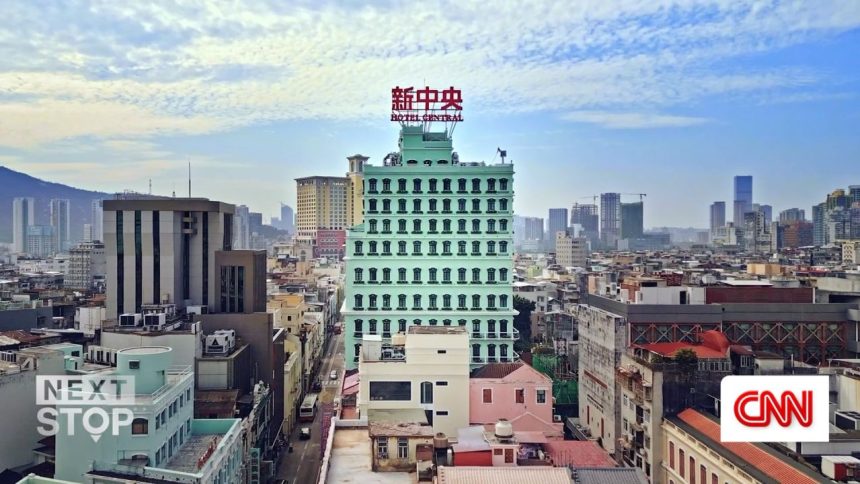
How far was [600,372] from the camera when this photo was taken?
38438 mm

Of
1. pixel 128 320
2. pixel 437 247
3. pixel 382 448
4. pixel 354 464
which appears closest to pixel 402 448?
pixel 382 448

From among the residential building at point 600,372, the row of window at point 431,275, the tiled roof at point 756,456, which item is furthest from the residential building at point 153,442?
the row of window at point 431,275

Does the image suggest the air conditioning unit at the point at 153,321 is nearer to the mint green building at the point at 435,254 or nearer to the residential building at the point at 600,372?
the mint green building at the point at 435,254

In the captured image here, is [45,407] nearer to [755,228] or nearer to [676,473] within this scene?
Result: [676,473]

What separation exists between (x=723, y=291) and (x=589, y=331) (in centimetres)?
915

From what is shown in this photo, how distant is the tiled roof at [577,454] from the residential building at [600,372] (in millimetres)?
5723

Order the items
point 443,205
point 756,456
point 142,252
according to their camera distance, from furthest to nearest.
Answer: point 443,205
point 142,252
point 756,456

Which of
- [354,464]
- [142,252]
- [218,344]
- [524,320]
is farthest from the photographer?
[524,320]

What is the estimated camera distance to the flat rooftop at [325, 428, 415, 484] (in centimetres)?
2262

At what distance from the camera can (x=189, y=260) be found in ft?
158

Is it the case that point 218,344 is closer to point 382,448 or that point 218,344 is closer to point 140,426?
point 140,426

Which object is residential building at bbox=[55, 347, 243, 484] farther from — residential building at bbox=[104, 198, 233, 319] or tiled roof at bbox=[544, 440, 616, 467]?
residential building at bbox=[104, 198, 233, 319]

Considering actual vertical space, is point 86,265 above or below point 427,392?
above

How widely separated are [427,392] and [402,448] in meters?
7.60
